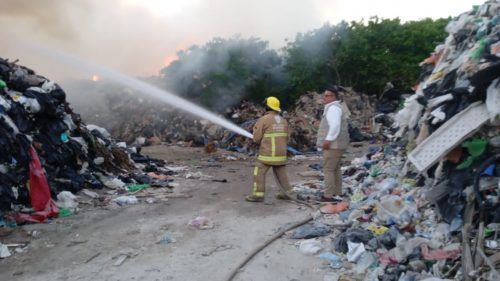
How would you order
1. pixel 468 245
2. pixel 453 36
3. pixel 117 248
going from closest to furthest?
Result: pixel 468 245, pixel 117 248, pixel 453 36

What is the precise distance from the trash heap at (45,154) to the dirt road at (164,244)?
1.95 ft

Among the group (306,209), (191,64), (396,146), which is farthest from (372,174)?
(191,64)

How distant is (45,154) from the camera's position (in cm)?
684

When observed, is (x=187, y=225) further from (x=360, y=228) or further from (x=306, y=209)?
(x=360, y=228)

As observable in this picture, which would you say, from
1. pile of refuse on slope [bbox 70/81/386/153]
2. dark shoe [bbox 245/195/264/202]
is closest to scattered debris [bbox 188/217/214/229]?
dark shoe [bbox 245/195/264/202]

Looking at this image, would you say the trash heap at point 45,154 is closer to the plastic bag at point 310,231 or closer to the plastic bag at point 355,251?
the plastic bag at point 310,231

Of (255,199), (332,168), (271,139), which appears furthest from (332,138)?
(255,199)

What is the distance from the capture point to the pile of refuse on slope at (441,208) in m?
3.56

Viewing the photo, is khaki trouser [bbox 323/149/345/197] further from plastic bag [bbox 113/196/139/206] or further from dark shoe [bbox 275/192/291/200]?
plastic bag [bbox 113/196/139/206]

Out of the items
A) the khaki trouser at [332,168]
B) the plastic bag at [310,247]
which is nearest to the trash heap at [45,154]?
the khaki trouser at [332,168]

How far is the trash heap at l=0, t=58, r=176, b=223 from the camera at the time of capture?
581 centimetres

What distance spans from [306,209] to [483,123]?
2.75 metres

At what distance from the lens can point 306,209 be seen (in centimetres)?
619

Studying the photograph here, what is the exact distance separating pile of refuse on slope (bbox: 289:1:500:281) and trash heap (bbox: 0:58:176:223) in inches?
141
